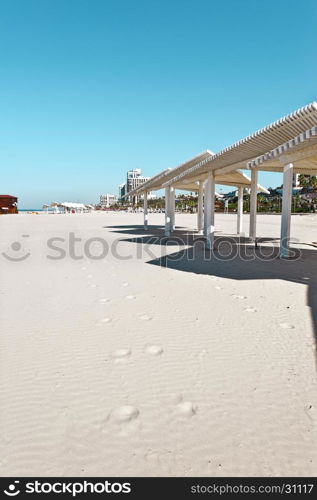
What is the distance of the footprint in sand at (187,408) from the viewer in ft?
7.23

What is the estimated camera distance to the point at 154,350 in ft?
10.5

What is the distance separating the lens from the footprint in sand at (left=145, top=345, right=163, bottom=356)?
123 inches

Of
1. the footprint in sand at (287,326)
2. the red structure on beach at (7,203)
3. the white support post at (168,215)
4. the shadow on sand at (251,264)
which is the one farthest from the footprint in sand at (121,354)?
the red structure on beach at (7,203)

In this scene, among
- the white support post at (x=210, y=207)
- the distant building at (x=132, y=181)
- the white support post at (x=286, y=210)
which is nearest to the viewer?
the white support post at (x=286, y=210)

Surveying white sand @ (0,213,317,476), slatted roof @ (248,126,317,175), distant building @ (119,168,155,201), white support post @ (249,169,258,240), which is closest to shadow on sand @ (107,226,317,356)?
white sand @ (0,213,317,476)

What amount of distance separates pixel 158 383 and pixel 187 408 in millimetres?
402

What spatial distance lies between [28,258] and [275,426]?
9.08m

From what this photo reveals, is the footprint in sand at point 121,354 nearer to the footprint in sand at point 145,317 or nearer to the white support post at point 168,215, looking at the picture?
the footprint in sand at point 145,317

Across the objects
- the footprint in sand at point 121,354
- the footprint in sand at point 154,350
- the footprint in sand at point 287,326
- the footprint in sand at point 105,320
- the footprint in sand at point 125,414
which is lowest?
the footprint in sand at point 125,414

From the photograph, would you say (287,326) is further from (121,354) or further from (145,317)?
(121,354)

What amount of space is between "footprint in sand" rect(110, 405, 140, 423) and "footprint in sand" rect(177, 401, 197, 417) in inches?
13.4

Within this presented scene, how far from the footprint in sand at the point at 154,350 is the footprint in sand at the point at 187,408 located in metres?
0.82

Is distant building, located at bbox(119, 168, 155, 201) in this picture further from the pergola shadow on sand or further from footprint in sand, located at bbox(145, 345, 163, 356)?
footprint in sand, located at bbox(145, 345, 163, 356)

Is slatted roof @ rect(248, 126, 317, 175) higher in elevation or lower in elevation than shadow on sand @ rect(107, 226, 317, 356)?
higher
